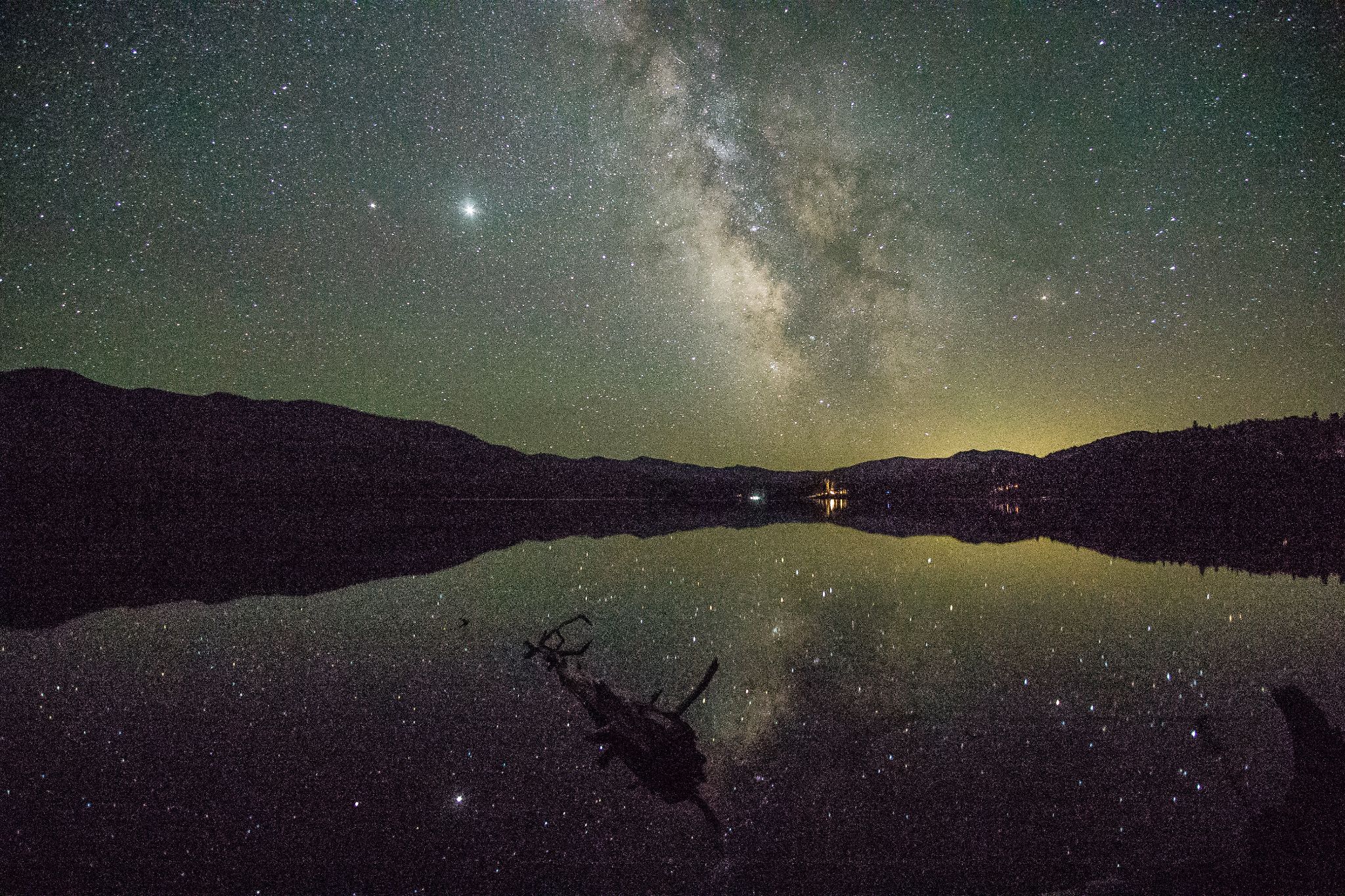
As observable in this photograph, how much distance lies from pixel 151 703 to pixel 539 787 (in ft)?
20.5

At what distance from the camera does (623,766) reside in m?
5.94

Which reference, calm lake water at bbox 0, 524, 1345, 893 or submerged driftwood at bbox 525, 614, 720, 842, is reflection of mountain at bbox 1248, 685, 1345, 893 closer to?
calm lake water at bbox 0, 524, 1345, 893

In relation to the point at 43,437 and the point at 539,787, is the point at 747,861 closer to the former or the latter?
the point at 539,787

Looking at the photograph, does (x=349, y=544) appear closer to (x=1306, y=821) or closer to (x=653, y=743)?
(x=653, y=743)

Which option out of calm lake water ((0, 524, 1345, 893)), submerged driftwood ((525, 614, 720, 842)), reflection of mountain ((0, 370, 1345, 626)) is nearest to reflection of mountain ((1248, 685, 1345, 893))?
calm lake water ((0, 524, 1345, 893))

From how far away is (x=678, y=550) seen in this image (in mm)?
25234

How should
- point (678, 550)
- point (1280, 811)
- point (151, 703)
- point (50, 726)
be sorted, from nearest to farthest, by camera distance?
point (1280, 811), point (50, 726), point (151, 703), point (678, 550)

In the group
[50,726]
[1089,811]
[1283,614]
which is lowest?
[50,726]

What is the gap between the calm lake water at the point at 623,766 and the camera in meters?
4.52

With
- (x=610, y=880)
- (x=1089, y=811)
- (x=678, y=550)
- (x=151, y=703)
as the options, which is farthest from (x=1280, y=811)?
(x=678, y=550)

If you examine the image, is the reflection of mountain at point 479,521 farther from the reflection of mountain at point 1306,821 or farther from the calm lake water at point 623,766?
the reflection of mountain at point 1306,821

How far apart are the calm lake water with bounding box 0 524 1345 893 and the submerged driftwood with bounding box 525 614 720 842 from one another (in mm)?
177

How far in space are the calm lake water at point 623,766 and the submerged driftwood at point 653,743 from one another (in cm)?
18

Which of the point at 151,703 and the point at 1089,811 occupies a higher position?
the point at 1089,811
